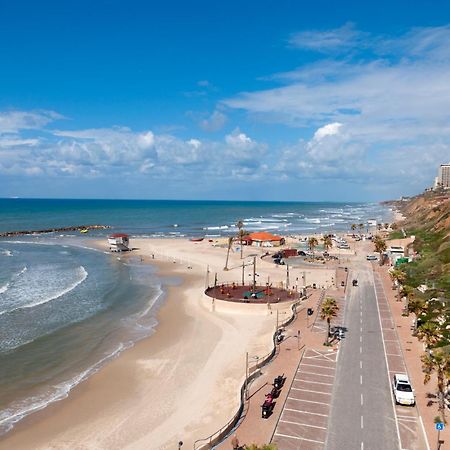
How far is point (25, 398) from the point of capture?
94.2 ft

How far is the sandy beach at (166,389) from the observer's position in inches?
957

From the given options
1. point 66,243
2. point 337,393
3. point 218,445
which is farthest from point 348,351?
point 66,243

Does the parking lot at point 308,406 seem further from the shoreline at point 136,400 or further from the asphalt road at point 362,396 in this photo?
the shoreline at point 136,400

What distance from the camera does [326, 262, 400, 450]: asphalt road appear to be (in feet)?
74.9

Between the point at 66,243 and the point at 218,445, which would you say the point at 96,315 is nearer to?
the point at 218,445

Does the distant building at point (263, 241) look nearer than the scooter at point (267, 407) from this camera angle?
No

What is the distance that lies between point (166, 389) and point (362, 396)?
40.2 ft

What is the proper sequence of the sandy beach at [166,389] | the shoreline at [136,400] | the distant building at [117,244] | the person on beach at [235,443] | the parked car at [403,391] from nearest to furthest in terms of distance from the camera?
the person on beach at [235,443] → the shoreline at [136,400] → the sandy beach at [166,389] → the parked car at [403,391] → the distant building at [117,244]

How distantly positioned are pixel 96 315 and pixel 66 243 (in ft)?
239

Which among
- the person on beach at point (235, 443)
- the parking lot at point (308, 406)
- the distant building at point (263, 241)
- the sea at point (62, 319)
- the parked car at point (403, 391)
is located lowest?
the sea at point (62, 319)

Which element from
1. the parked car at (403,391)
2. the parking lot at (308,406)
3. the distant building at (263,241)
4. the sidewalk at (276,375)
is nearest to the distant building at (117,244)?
the distant building at (263,241)

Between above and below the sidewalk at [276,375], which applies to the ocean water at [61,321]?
below

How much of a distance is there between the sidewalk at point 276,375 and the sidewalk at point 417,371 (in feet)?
21.4

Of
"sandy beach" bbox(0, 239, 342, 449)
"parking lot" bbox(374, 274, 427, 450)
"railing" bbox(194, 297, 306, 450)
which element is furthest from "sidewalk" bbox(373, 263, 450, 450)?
"sandy beach" bbox(0, 239, 342, 449)
